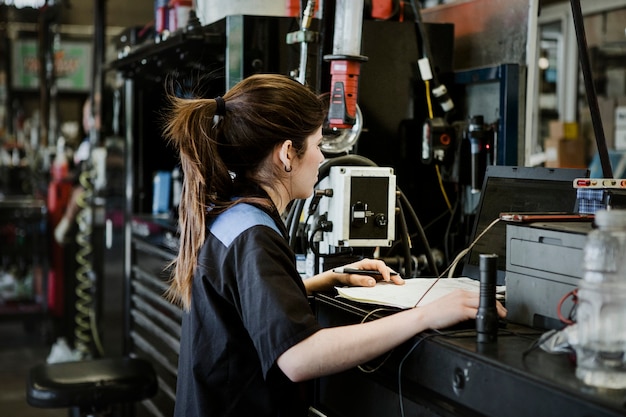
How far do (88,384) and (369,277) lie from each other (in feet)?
4.57

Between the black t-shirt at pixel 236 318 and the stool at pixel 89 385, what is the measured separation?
1.22 m

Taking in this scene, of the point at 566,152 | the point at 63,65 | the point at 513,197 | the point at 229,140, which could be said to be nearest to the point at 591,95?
the point at 513,197

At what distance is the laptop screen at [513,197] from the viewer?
1.87 meters

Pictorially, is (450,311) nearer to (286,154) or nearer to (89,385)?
(286,154)

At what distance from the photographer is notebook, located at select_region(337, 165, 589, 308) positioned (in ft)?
5.74

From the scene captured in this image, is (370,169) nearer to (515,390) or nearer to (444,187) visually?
(444,187)

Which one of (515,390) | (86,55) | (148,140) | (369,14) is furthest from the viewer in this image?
(86,55)

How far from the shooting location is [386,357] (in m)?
Result: 1.53

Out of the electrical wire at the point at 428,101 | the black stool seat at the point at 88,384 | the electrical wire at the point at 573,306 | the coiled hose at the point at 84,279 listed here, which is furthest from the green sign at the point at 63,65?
the electrical wire at the point at 573,306

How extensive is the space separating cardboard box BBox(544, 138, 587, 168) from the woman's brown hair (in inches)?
135

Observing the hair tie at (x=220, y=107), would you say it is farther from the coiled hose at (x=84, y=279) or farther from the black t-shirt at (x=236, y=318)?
the coiled hose at (x=84, y=279)

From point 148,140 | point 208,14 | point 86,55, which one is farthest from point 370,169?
point 86,55

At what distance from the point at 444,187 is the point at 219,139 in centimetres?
104

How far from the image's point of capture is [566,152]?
4.98m
